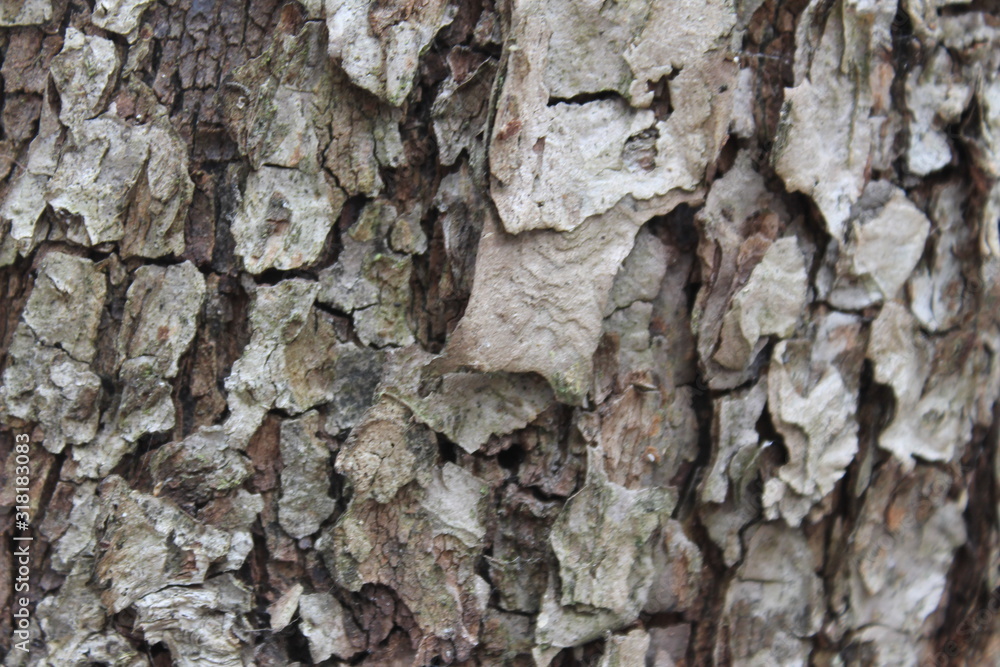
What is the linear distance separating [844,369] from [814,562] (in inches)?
11.0

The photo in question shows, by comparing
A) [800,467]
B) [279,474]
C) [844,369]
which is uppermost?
[844,369]

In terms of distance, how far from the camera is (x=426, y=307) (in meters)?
0.96

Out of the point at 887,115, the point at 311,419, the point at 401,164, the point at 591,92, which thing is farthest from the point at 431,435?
the point at 887,115

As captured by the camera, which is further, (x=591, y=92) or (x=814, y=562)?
(x=814, y=562)

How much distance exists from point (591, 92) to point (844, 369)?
0.51 m

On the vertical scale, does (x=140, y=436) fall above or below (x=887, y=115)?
below

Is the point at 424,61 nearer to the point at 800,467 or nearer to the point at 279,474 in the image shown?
the point at 279,474

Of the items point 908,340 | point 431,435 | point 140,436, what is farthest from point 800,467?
point 140,436

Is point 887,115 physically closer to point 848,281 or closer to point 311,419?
point 848,281

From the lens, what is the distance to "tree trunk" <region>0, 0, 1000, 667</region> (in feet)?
2.95

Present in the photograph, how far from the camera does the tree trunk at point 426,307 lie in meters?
0.90

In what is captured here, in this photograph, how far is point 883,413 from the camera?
39.5 inches

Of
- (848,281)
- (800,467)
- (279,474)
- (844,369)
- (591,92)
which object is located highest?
(591,92)

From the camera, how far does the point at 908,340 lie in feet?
3.27
